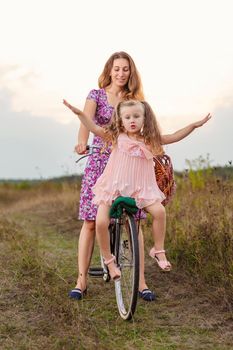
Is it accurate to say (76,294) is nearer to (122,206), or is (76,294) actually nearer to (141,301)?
(141,301)

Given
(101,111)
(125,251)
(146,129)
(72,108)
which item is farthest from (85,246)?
(72,108)

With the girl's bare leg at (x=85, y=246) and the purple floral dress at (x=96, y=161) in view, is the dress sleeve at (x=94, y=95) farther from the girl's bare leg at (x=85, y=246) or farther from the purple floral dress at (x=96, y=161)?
the girl's bare leg at (x=85, y=246)

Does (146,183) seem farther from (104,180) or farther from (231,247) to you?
(231,247)

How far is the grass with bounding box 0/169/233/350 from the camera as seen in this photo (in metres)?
4.45

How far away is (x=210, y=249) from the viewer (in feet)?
21.2

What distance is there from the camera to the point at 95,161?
5.36 m

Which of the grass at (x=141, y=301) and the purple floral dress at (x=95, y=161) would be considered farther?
the purple floral dress at (x=95, y=161)

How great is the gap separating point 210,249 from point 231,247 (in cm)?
28

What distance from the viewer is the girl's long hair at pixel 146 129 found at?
187 inches

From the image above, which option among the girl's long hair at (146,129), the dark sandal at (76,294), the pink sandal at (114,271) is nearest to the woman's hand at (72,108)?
the girl's long hair at (146,129)

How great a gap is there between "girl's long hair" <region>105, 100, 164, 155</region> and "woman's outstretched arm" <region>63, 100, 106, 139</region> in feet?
0.25

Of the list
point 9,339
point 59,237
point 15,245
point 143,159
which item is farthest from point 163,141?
point 59,237

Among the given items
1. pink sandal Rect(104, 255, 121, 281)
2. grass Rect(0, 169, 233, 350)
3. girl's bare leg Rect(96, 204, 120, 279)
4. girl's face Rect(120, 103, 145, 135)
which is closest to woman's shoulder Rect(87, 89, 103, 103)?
girl's face Rect(120, 103, 145, 135)

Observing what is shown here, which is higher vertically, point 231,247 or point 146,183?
point 146,183
